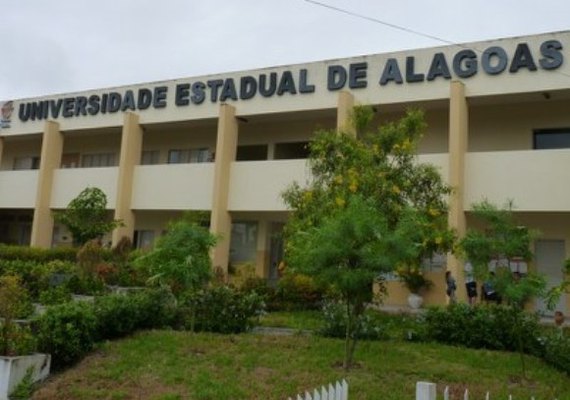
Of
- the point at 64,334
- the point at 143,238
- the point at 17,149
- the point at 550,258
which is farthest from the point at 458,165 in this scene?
the point at 17,149

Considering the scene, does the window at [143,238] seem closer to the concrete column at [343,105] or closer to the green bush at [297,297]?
the green bush at [297,297]

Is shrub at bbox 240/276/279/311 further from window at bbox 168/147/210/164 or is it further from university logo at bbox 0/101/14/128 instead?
university logo at bbox 0/101/14/128

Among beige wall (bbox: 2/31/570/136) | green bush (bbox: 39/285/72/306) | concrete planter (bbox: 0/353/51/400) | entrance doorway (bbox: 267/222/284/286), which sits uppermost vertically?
beige wall (bbox: 2/31/570/136)

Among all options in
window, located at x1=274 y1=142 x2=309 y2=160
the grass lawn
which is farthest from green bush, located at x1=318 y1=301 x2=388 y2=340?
window, located at x1=274 y1=142 x2=309 y2=160

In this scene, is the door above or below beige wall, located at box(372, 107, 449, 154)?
below

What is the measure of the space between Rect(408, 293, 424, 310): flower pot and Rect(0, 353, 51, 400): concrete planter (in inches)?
504

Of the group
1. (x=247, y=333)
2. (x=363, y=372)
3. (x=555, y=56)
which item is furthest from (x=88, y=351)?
(x=555, y=56)

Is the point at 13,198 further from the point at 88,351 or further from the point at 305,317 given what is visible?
the point at 88,351

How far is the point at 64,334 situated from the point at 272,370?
11.2 feet

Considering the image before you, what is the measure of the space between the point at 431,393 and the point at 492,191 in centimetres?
1457

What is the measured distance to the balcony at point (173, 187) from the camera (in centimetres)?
2398

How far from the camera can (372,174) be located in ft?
50.6

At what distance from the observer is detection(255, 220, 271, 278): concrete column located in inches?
982

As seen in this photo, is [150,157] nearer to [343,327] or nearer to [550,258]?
[550,258]
